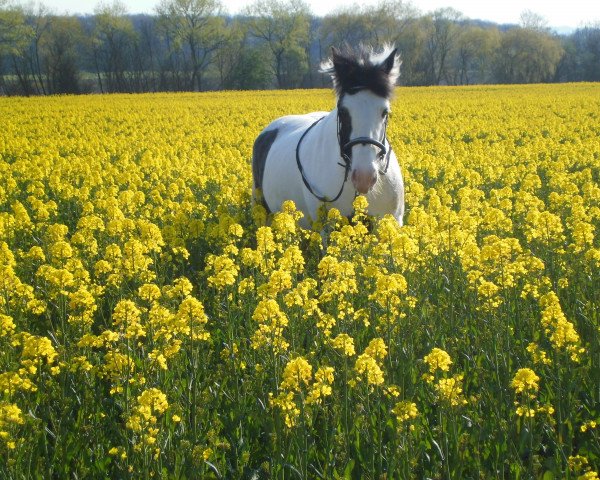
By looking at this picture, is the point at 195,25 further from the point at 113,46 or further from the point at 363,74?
the point at 363,74

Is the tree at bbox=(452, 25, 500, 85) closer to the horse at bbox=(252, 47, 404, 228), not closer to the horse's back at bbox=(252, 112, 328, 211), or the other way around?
the horse's back at bbox=(252, 112, 328, 211)

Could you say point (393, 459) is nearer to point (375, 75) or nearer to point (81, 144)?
point (375, 75)

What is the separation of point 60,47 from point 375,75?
76513 mm

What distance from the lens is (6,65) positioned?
3280 inches

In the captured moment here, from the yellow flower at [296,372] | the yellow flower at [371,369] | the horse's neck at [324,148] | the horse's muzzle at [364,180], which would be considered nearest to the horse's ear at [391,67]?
the horse's neck at [324,148]

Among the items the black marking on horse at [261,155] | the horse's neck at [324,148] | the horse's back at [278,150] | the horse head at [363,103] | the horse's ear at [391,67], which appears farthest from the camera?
the black marking on horse at [261,155]

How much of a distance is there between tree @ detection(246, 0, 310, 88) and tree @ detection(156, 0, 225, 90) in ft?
21.1

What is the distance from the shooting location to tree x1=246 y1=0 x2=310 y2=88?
276 ft

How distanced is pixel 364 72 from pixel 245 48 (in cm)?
8238

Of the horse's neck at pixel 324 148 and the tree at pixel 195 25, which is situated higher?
the tree at pixel 195 25

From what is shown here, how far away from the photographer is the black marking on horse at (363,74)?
588cm

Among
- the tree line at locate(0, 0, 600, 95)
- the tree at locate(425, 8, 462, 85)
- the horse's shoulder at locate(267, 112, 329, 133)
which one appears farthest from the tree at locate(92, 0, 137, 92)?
the horse's shoulder at locate(267, 112, 329, 133)

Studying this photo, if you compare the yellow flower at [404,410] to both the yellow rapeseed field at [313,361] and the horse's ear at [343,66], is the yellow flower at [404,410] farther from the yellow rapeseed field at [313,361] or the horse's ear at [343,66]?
the horse's ear at [343,66]

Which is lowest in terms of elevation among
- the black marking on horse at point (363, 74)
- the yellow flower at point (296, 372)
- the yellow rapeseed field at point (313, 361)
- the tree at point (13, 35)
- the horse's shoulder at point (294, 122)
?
the yellow rapeseed field at point (313, 361)
